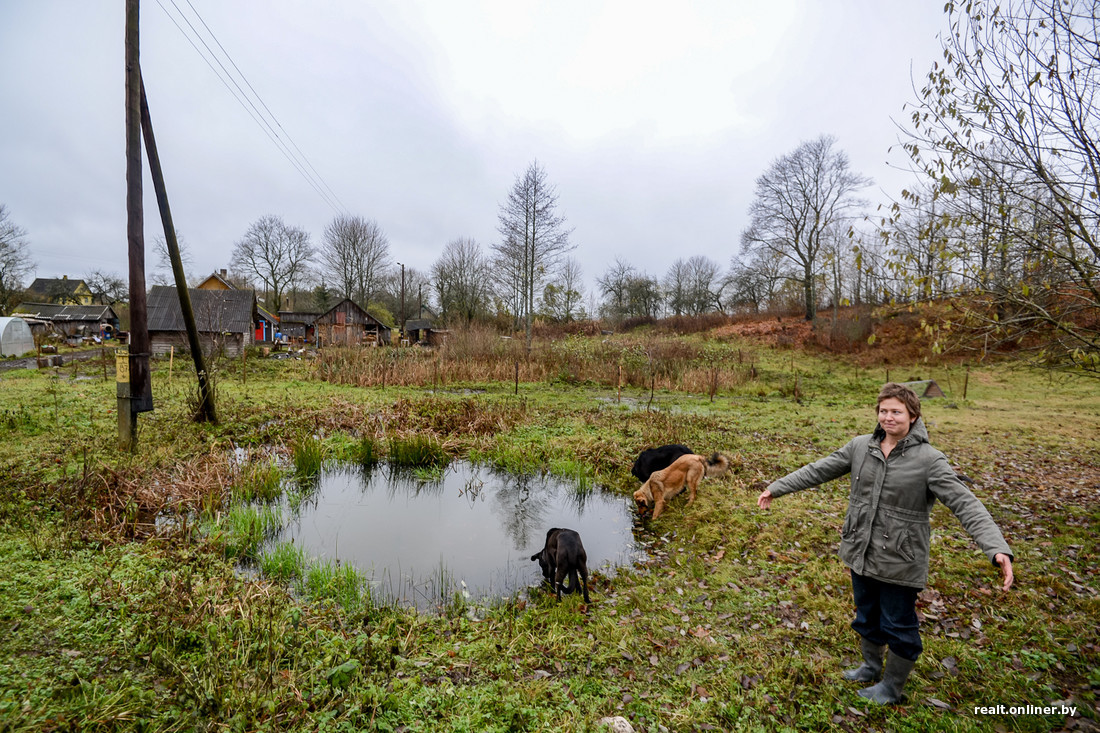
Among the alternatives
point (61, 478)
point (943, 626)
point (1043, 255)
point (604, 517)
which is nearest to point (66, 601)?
point (61, 478)

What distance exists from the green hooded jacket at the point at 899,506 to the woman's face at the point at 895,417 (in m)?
0.05

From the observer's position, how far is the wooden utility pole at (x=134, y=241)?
742 cm

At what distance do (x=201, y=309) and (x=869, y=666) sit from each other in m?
39.5

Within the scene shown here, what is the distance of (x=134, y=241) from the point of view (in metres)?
7.50

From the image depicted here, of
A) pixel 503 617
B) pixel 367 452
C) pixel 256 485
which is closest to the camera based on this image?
pixel 503 617

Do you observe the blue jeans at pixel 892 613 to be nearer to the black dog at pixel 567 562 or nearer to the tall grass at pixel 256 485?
the black dog at pixel 567 562

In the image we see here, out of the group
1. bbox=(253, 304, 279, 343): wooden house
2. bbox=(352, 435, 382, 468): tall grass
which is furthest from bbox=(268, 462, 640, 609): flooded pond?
bbox=(253, 304, 279, 343): wooden house

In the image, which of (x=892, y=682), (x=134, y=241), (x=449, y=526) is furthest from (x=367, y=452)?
(x=892, y=682)

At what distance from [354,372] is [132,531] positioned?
45.9 ft

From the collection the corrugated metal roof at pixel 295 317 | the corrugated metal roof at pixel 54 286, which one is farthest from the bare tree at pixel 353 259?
the corrugated metal roof at pixel 54 286

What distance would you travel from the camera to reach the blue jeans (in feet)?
9.18

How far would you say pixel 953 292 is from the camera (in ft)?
17.4

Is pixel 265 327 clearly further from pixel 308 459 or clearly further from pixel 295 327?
pixel 308 459

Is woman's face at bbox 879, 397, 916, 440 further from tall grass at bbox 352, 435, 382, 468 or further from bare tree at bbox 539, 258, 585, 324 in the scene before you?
bare tree at bbox 539, 258, 585, 324
